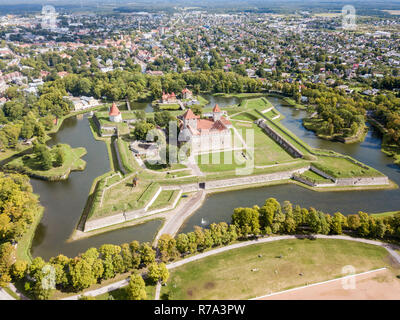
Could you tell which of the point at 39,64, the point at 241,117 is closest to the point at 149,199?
the point at 241,117

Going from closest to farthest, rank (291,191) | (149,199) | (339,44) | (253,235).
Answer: (253,235) → (149,199) → (291,191) → (339,44)

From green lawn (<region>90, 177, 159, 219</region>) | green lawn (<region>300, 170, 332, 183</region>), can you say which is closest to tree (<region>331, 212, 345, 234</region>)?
green lawn (<region>300, 170, 332, 183</region>)

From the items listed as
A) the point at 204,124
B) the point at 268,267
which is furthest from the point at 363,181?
the point at 204,124

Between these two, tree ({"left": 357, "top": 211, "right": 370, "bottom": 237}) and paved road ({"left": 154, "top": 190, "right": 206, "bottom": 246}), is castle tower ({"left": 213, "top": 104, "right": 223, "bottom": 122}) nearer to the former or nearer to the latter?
paved road ({"left": 154, "top": 190, "right": 206, "bottom": 246})

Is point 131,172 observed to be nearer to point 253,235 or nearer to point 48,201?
point 48,201

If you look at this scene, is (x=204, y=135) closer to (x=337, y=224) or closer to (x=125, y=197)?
(x=125, y=197)

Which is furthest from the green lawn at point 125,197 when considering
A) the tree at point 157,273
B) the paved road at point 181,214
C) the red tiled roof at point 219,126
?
the red tiled roof at point 219,126

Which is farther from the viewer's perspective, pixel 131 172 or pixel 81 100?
pixel 81 100
